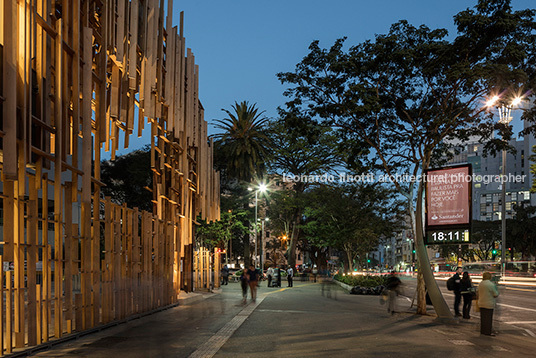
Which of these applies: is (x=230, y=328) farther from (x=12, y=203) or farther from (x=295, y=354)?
(x=12, y=203)

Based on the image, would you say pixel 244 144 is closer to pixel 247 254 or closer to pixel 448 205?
pixel 247 254

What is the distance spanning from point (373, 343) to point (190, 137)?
15.5m

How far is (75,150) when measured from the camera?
13.9 metres

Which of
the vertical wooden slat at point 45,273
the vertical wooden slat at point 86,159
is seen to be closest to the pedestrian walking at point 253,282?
the vertical wooden slat at point 86,159

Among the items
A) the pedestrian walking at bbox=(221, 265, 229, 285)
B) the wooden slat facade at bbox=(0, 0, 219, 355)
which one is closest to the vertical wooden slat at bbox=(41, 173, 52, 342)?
the wooden slat facade at bbox=(0, 0, 219, 355)

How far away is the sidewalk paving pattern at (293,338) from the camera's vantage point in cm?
1198

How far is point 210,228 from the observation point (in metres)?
57.1

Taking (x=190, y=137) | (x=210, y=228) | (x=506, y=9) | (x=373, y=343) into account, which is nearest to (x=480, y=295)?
(x=373, y=343)

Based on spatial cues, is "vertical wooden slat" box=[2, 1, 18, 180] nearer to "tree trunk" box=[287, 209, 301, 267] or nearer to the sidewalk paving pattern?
the sidewalk paving pattern

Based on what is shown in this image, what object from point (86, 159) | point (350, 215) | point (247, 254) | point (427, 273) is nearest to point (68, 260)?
point (86, 159)

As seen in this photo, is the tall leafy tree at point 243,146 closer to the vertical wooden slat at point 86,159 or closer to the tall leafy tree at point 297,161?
the tall leafy tree at point 297,161

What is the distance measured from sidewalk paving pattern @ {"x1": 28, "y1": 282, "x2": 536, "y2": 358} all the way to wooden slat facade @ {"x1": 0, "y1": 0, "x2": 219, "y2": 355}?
99cm

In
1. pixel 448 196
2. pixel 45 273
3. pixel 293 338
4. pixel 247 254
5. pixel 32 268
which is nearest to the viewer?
pixel 32 268

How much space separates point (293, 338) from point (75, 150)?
6594 millimetres
